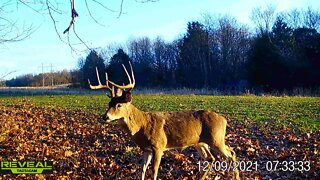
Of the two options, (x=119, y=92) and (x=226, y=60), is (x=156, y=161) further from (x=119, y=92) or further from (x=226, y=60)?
(x=226, y=60)

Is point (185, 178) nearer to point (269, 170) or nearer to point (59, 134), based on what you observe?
point (269, 170)

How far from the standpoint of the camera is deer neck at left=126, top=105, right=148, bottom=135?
7969 mm

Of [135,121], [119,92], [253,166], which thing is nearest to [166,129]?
[135,121]

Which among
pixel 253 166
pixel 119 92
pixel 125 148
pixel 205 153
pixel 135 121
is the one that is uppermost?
pixel 119 92

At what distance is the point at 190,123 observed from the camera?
8.23m

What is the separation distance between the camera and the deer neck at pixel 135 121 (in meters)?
7.97

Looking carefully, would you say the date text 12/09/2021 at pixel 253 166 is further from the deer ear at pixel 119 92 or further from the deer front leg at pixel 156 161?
the deer ear at pixel 119 92

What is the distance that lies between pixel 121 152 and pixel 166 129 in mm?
2897

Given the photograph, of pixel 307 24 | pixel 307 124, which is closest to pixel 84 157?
pixel 307 124

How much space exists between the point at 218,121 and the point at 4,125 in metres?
9.94

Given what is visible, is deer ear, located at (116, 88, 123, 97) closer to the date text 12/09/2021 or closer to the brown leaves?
the brown leaves

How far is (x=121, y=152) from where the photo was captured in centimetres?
1065

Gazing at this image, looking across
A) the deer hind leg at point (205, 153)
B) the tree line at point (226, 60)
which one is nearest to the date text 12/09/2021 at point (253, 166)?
the deer hind leg at point (205, 153)

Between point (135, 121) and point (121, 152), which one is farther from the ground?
point (135, 121)
